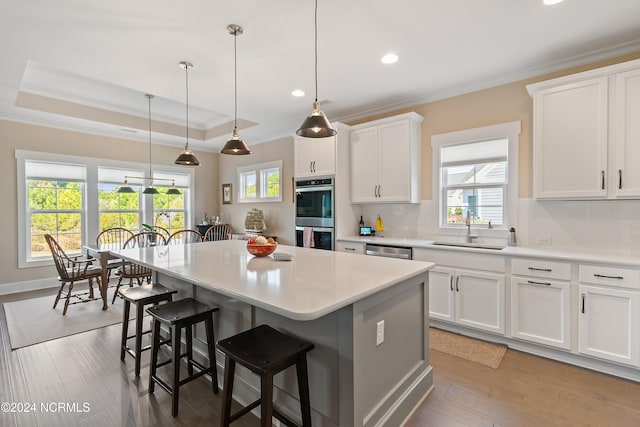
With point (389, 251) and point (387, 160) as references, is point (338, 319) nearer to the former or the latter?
point (389, 251)

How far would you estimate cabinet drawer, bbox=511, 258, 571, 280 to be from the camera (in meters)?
2.59

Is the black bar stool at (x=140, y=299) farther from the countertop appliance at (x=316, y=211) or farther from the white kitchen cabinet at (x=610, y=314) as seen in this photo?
the white kitchen cabinet at (x=610, y=314)

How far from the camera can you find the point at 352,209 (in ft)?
14.5

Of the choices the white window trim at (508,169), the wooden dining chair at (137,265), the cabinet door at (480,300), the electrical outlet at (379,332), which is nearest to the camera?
the electrical outlet at (379,332)

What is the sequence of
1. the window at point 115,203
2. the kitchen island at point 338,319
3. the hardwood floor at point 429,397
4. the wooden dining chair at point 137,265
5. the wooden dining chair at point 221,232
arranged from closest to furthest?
the kitchen island at point 338,319 < the hardwood floor at point 429,397 < the wooden dining chair at point 137,265 < the window at point 115,203 < the wooden dining chair at point 221,232

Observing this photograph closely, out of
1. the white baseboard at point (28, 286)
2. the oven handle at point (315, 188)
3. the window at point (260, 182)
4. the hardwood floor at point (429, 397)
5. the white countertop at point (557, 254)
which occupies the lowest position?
the hardwood floor at point (429, 397)

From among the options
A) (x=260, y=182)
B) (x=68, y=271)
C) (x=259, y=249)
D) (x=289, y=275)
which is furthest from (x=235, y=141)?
(x=260, y=182)

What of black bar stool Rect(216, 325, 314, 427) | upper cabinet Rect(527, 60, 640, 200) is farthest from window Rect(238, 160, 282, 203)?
black bar stool Rect(216, 325, 314, 427)

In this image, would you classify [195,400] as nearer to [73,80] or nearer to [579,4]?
[579,4]

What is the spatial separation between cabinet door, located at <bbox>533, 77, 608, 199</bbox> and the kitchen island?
1.68 meters

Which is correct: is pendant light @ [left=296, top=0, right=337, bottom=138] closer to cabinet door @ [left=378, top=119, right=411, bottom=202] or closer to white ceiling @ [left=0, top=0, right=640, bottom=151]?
white ceiling @ [left=0, top=0, right=640, bottom=151]

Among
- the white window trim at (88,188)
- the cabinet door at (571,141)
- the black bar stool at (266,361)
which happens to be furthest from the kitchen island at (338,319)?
the white window trim at (88,188)

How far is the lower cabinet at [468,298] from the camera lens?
9.55ft

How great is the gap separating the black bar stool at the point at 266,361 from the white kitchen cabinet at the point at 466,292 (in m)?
2.06
